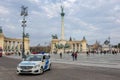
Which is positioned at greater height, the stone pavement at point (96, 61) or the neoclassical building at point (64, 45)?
the neoclassical building at point (64, 45)

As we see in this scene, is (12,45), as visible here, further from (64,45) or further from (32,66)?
(32,66)

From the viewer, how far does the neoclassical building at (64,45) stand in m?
116

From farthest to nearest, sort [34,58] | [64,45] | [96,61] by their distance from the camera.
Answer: [64,45] < [96,61] < [34,58]

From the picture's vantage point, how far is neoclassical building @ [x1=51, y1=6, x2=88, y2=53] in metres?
116

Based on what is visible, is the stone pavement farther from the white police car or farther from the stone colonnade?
the stone colonnade

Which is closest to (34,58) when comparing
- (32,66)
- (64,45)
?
(32,66)

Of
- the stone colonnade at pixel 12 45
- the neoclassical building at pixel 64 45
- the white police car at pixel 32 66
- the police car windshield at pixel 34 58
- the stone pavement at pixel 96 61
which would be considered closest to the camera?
the white police car at pixel 32 66

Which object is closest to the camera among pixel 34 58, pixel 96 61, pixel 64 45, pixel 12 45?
pixel 34 58

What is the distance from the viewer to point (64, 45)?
390 feet

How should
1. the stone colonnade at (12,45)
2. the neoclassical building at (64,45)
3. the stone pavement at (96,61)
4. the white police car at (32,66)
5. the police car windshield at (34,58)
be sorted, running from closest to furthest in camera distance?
the white police car at (32,66) < the police car windshield at (34,58) < the stone pavement at (96,61) < the neoclassical building at (64,45) < the stone colonnade at (12,45)

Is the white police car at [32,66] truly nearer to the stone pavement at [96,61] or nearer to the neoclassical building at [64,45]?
the stone pavement at [96,61]

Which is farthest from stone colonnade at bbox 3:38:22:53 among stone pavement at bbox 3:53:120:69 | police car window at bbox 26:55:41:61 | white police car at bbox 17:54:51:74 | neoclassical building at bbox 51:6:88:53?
white police car at bbox 17:54:51:74

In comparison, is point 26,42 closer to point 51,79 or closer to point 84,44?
point 84,44

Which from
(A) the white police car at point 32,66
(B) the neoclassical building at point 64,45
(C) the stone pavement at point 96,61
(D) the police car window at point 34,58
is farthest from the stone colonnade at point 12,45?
(A) the white police car at point 32,66
